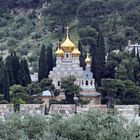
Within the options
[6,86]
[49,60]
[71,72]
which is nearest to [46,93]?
[6,86]

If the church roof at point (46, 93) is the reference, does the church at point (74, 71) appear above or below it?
above

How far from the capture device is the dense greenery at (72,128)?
25766 mm

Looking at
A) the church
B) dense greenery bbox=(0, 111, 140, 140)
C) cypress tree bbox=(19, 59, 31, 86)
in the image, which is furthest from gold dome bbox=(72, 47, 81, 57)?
dense greenery bbox=(0, 111, 140, 140)

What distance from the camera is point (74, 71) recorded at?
5328 centimetres

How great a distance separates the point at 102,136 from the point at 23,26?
5294 cm

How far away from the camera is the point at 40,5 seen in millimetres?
83750

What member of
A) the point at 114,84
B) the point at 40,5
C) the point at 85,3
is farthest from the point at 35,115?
the point at 40,5

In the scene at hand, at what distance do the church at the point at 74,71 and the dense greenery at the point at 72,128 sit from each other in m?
22.4

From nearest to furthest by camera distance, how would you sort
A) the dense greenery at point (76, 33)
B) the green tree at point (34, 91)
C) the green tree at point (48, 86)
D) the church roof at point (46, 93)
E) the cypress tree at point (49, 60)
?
the green tree at point (34, 91)
the church roof at point (46, 93)
the green tree at point (48, 86)
the dense greenery at point (76, 33)
the cypress tree at point (49, 60)

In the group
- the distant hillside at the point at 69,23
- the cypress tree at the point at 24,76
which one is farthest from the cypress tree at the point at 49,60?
the distant hillside at the point at 69,23

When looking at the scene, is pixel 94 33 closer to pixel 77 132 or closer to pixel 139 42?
pixel 139 42

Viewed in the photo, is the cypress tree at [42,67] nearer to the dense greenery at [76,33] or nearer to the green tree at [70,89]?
the dense greenery at [76,33]

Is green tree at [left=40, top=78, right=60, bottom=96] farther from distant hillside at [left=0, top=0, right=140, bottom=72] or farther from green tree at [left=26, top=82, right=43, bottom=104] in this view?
distant hillside at [left=0, top=0, right=140, bottom=72]

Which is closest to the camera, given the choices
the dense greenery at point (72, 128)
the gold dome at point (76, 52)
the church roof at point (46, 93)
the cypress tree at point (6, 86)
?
the dense greenery at point (72, 128)
